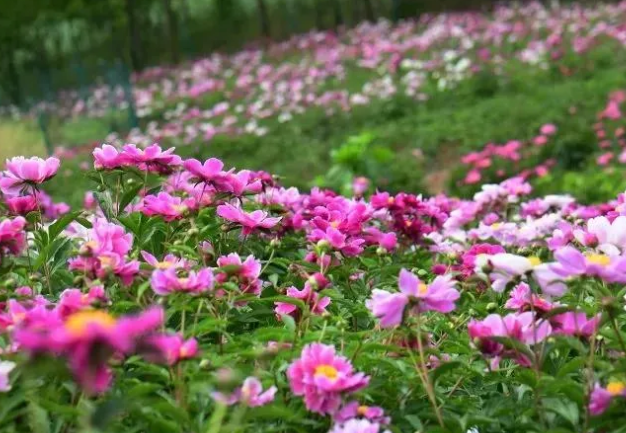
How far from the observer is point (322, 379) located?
117 centimetres

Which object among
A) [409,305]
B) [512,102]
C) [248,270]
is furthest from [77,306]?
[512,102]

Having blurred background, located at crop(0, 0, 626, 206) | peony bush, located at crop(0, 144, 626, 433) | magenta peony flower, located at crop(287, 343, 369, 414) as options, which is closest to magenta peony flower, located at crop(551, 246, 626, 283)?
peony bush, located at crop(0, 144, 626, 433)

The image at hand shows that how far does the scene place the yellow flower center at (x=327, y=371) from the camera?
118cm

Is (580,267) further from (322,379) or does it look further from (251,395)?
(251,395)

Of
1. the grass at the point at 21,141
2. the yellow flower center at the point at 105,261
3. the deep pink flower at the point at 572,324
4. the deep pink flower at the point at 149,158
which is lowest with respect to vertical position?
the grass at the point at 21,141

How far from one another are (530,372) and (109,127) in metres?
11.6

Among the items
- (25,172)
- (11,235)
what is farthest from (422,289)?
(25,172)

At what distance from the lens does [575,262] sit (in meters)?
1.24

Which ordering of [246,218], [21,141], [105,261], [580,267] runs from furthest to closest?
[21,141]
[246,218]
[105,261]
[580,267]

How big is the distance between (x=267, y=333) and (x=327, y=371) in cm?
17

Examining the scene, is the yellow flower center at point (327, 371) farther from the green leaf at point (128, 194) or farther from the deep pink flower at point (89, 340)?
the green leaf at point (128, 194)

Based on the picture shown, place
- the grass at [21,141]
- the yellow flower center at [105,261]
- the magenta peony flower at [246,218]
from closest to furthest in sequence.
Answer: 1. the yellow flower center at [105,261]
2. the magenta peony flower at [246,218]
3. the grass at [21,141]

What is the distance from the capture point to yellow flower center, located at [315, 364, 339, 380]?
3.89 feet

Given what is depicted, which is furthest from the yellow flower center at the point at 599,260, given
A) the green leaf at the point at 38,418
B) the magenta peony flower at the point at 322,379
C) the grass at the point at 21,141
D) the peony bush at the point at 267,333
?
the grass at the point at 21,141
